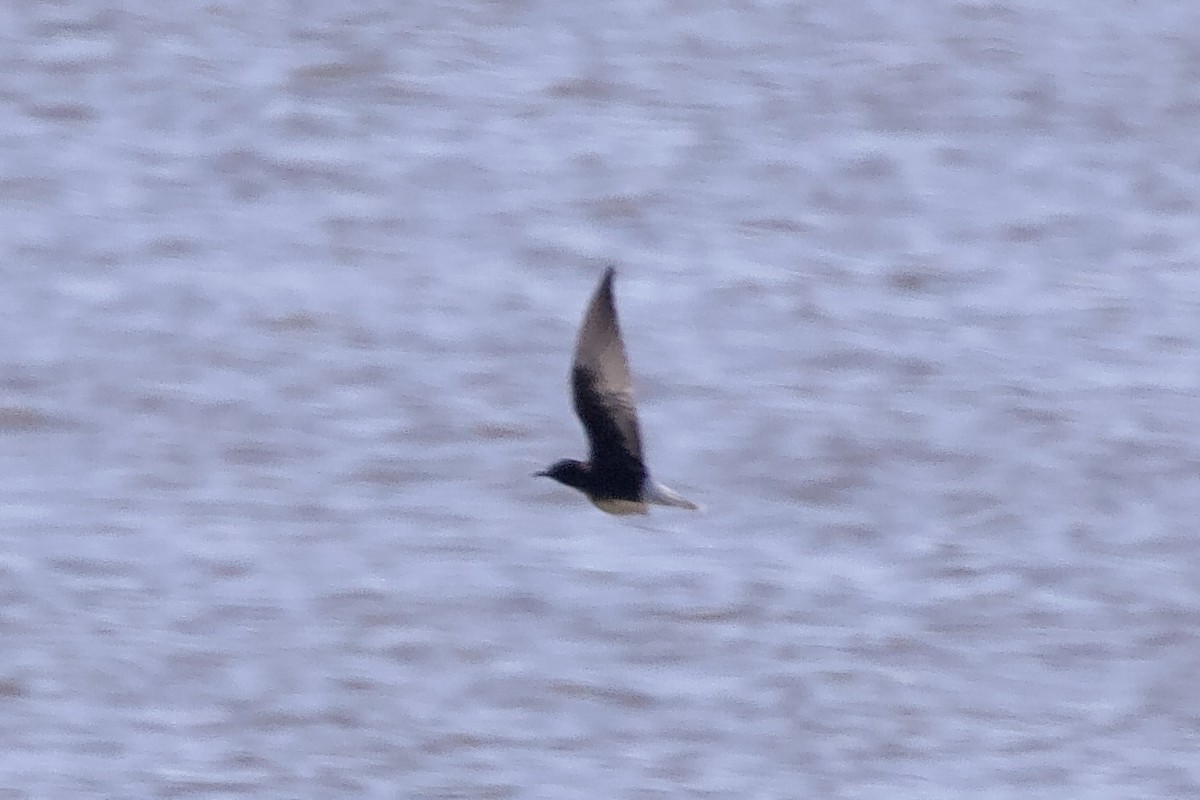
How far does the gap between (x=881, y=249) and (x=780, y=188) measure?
60 centimetres

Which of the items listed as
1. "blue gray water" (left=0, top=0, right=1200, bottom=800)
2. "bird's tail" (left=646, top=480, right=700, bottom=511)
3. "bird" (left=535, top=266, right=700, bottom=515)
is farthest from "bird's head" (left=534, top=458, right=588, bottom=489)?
"blue gray water" (left=0, top=0, right=1200, bottom=800)

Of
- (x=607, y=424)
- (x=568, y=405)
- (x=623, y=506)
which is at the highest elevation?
(x=607, y=424)

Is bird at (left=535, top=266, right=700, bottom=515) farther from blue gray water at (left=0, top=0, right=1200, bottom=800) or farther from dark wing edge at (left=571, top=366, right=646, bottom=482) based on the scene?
blue gray water at (left=0, top=0, right=1200, bottom=800)

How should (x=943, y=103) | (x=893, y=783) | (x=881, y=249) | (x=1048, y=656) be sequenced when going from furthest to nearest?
(x=943, y=103)
(x=881, y=249)
(x=1048, y=656)
(x=893, y=783)

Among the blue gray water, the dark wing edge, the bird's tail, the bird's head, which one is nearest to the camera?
the bird's tail

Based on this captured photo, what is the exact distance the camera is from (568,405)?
10.4 m

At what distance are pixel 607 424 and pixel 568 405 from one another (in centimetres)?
354

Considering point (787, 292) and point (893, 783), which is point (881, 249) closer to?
point (787, 292)

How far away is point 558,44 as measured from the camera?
13.1 meters

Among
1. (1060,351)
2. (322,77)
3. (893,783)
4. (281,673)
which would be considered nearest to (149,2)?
(322,77)

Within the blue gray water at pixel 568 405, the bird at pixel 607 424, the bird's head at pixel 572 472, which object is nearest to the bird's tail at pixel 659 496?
the bird at pixel 607 424

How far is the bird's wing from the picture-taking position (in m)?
6.72

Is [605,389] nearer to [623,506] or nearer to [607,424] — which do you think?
[607,424]

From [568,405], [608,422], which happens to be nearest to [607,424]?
[608,422]
